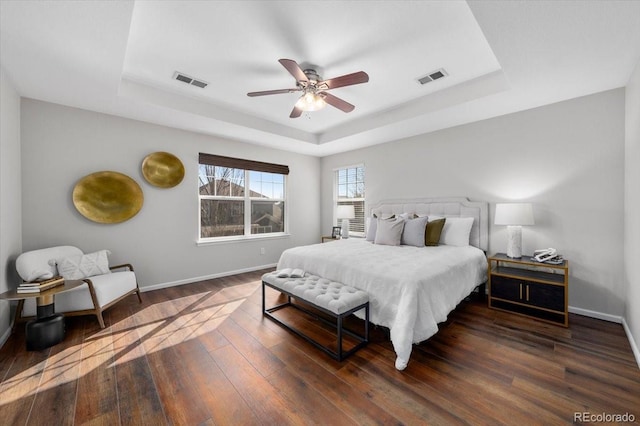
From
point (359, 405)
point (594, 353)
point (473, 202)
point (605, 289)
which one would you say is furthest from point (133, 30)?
point (605, 289)

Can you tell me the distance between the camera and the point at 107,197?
134 inches

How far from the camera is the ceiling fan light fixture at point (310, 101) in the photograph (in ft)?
9.12

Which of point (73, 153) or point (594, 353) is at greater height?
point (73, 153)

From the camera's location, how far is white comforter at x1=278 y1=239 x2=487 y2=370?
2076 mm

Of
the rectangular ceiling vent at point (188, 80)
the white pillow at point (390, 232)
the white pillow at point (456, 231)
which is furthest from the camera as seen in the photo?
the white pillow at point (390, 232)

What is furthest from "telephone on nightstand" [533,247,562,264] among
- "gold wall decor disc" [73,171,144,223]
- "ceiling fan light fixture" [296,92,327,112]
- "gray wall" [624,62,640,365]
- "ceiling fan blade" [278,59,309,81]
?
"gold wall decor disc" [73,171,144,223]

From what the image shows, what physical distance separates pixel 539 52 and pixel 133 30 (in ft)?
11.1

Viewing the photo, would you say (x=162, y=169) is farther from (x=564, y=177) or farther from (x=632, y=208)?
(x=632, y=208)

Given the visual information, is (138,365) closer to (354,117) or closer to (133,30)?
(133,30)

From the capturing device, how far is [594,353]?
7.06 ft

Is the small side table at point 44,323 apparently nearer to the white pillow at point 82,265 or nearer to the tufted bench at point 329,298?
the white pillow at point 82,265

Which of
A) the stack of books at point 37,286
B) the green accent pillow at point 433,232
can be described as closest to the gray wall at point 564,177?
the green accent pillow at point 433,232

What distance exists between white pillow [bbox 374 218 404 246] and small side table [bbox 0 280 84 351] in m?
3.53

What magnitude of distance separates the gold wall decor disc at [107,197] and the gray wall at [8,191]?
531 mm
